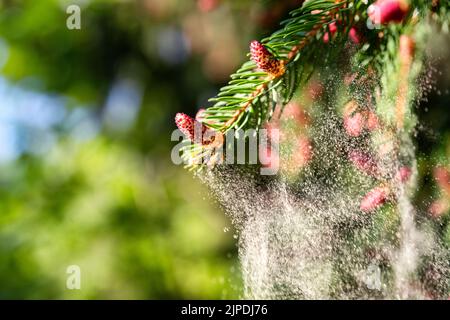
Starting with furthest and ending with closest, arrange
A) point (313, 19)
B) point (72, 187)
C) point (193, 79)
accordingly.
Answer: point (72, 187), point (193, 79), point (313, 19)

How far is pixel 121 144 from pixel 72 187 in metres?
0.18

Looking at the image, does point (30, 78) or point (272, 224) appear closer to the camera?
point (272, 224)

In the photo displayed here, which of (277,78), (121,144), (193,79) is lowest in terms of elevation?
(277,78)

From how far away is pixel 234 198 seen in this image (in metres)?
0.46

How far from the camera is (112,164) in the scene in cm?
156

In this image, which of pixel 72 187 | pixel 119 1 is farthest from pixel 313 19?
pixel 72 187

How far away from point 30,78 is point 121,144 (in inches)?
12.6

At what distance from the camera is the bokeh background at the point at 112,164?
1.42 meters

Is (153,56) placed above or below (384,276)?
above

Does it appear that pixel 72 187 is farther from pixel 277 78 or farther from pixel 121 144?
pixel 277 78

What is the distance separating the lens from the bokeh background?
55.7 inches

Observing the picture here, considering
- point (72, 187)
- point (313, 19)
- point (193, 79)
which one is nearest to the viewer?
point (313, 19)

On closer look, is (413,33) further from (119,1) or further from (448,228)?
(119,1)

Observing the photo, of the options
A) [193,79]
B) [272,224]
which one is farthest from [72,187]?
[272,224]
